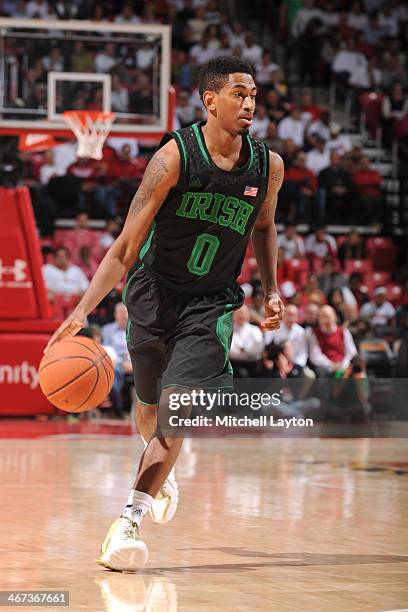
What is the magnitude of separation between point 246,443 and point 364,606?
650cm

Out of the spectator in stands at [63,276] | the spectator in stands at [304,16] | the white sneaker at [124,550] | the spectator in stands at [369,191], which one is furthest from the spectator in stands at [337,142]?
the white sneaker at [124,550]

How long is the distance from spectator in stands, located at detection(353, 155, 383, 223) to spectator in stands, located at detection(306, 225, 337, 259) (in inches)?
53.6

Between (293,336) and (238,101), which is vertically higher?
(238,101)

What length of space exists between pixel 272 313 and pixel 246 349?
24.2 feet

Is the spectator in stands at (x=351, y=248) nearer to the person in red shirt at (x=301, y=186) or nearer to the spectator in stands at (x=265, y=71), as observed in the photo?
the person in red shirt at (x=301, y=186)

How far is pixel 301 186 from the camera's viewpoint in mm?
18047

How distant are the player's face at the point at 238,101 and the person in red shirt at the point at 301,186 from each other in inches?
505

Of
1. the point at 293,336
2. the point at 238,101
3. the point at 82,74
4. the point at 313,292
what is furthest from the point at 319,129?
the point at 238,101

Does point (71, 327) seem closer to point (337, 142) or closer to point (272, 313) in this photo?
point (272, 313)

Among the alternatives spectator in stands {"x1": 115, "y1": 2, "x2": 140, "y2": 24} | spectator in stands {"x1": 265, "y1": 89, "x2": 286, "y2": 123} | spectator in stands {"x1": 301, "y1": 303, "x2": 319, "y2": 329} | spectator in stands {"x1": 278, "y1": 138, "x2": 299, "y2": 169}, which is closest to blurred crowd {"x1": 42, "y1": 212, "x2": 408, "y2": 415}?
spectator in stands {"x1": 301, "y1": 303, "x2": 319, "y2": 329}

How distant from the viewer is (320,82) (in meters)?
21.6

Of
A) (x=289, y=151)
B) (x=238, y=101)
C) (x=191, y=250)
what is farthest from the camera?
(x=289, y=151)

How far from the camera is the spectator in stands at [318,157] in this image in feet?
61.7

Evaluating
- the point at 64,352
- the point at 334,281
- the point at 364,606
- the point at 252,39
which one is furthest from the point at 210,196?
the point at 252,39
